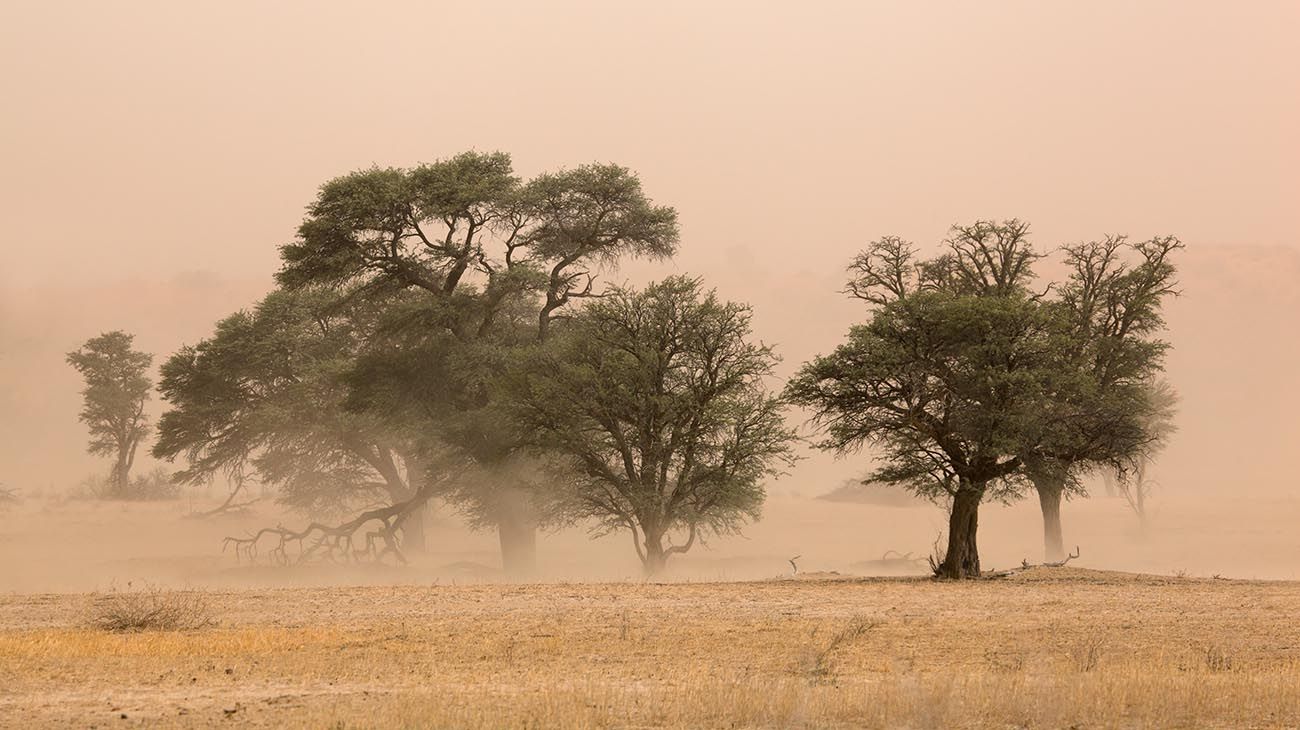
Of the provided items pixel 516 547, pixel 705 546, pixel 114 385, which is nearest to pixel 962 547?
pixel 516 547

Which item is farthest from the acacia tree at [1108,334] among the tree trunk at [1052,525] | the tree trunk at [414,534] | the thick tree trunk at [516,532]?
the tree trunk at [414,534]

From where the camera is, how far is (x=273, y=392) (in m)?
58.3

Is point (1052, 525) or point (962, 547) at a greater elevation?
point (1052, 525)

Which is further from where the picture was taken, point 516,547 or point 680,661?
point 516,547

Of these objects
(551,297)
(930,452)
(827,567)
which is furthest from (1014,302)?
(827,567)

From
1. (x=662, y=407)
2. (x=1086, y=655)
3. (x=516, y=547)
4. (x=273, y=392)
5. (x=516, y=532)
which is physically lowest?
(x=1086, y=655)

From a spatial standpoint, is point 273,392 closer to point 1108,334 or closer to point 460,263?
point 460,263

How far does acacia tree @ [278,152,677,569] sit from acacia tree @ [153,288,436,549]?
5940 millimetres

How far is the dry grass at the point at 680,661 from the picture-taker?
14.5 m

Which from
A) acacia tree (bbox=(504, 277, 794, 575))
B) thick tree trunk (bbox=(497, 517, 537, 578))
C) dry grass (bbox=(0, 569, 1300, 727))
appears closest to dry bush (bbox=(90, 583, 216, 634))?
dry grass (bbox=(0, 569, 1300, 727))

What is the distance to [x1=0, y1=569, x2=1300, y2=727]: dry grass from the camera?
47.7ft

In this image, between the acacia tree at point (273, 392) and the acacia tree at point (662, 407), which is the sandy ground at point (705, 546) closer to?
the acacia tree at point (273, 392)

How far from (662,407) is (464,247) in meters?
12.5

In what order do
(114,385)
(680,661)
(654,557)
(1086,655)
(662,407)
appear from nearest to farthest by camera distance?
(1086,655)
(680,661)
(662,407)
(654,557)
(114,385)
